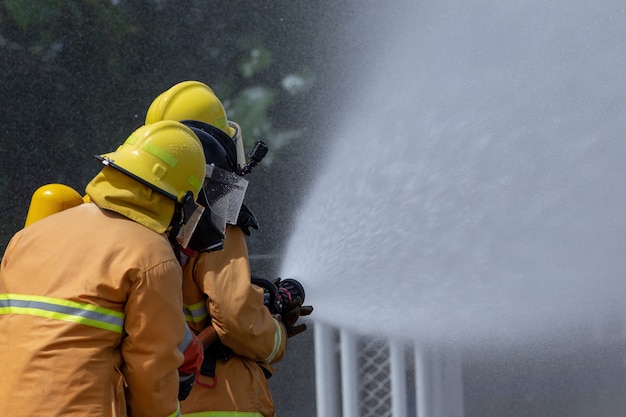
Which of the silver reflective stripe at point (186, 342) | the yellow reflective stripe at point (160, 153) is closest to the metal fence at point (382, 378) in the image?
the silver reflective stripe at point (186, 342)

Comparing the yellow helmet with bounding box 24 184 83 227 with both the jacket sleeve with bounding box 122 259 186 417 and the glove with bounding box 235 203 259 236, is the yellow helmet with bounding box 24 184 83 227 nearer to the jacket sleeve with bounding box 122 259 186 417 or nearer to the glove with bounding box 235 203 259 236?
the glove with bounding box 235 203 259 236

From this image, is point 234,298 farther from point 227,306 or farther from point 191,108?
point 191,108

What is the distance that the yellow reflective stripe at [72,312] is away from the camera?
204 centimetres

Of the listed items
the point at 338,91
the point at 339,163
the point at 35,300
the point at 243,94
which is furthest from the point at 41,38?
the point at 35,300

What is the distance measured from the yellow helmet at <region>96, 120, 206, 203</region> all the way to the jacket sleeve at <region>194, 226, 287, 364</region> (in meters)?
0.53

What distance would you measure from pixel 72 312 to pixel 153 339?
0.18 metres

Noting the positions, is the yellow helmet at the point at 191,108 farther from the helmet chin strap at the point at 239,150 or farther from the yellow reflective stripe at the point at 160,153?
the yellow reflective stripe at the point at 160,153

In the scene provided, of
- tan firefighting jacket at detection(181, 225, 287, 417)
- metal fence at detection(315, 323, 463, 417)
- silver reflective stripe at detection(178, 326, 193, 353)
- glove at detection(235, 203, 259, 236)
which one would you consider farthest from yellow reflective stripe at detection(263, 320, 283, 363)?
metal fence at detection(315, 323, 463, 417)

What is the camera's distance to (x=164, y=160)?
7.45 ft

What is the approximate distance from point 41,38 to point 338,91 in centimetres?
215

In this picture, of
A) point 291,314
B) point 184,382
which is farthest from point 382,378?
point 184,382

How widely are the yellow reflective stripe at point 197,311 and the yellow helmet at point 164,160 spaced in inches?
26.0

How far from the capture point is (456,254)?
15.2 feet

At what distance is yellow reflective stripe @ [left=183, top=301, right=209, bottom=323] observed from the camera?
9.59 ft
